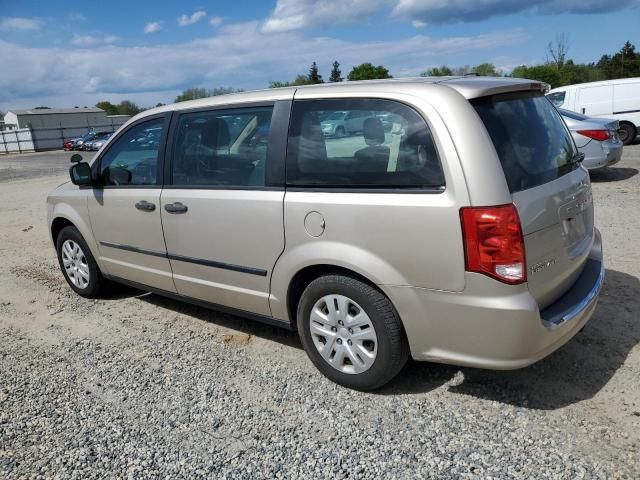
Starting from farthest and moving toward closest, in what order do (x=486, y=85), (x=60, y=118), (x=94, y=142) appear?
(x=60, y=118), (x=94, y=142), (x=486, y=85)

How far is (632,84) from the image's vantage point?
49.1 feet

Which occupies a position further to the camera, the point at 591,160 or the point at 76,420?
the point at 591,160

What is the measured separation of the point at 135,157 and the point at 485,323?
314 centimetres

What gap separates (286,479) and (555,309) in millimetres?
1676

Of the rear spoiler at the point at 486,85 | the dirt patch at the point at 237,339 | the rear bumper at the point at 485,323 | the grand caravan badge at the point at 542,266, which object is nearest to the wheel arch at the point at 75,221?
the dirt patch at the point at 237,339

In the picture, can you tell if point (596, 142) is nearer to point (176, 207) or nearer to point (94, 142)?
point (176, 207)

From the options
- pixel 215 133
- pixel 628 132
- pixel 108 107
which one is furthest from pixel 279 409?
pixel 108 107

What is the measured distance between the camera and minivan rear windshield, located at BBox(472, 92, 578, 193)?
9.35 ft

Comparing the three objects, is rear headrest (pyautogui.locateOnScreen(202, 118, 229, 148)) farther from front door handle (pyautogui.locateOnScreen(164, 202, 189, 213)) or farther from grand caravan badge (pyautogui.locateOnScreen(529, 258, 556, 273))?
grand caravan badge (pyautogui.locateOnScreen(529, 258, 556, 273))

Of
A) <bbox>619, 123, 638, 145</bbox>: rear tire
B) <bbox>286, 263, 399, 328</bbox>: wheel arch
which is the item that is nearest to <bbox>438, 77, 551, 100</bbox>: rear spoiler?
<bbox>286, 263, 399, 328</bbox>: wheel arch

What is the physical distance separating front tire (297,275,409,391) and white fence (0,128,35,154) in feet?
146

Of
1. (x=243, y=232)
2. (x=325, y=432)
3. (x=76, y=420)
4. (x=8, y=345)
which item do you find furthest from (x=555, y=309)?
(x=8, y=345)

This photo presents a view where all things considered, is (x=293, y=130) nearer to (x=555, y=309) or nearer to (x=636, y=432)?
(x=555, y=309)

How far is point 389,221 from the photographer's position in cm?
290
